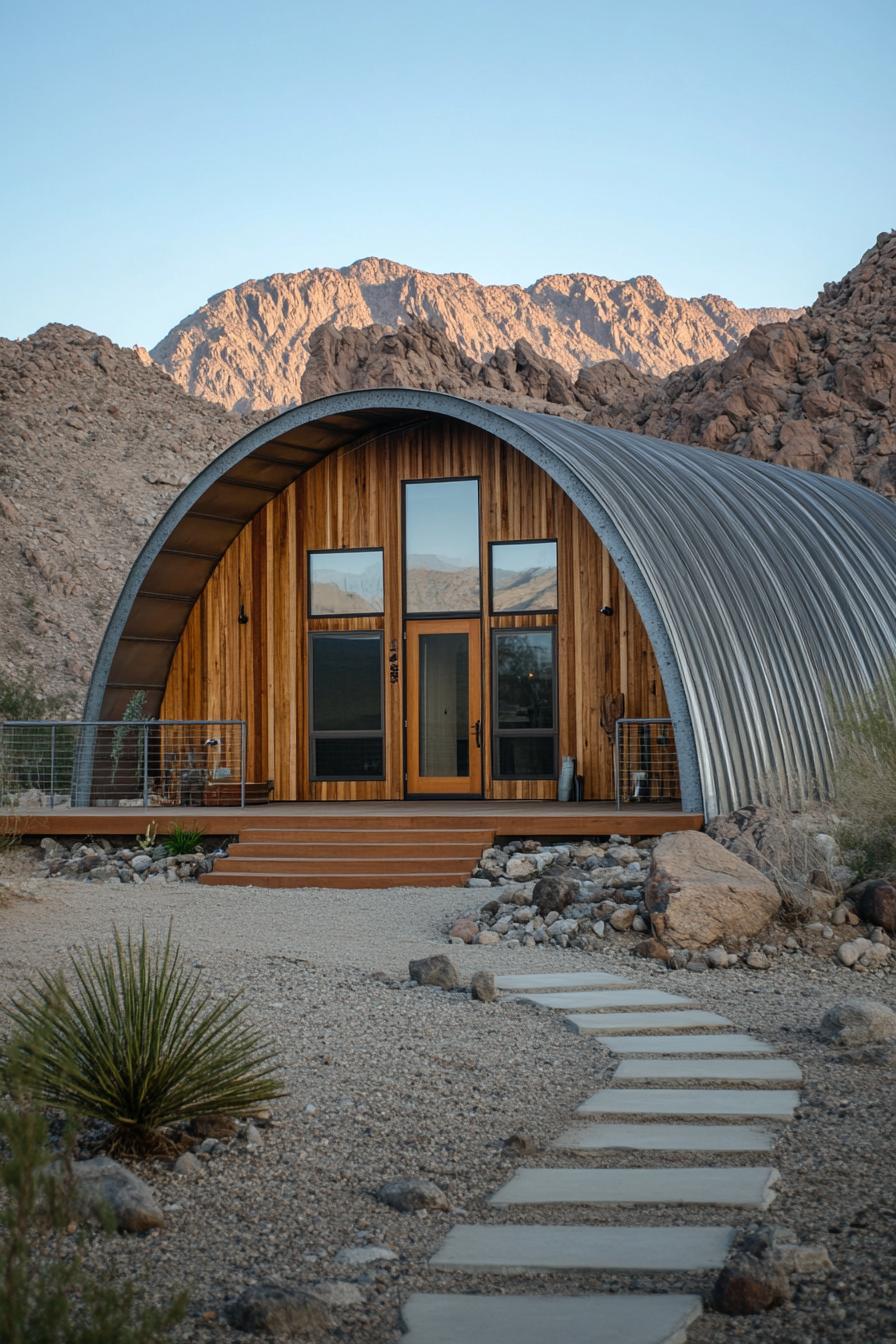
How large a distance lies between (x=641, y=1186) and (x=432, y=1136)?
3.20 ft

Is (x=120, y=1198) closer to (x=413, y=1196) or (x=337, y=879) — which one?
(x=413, y=1196)

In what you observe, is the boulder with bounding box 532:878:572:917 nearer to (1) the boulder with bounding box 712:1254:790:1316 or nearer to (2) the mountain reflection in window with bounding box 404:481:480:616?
(1) the boulder with bounding box 712:1254:790:1316

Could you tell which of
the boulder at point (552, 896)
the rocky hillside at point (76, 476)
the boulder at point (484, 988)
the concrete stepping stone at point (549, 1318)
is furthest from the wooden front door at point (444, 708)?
the rocky hillside at point (76, 476)

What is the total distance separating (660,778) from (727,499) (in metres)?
3.45

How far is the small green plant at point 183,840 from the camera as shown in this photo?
14.5 metres

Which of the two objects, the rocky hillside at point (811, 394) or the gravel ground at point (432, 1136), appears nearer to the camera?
the gravel ground at point (432, 1136)

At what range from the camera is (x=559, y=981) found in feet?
27.9

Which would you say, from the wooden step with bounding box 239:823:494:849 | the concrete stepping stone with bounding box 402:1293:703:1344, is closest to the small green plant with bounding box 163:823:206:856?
the wooden step with bounding box 239:823:494:849

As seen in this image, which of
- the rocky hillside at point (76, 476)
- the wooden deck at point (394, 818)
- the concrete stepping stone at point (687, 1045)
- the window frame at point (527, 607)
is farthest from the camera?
the rocky hillside at point (76, 476)

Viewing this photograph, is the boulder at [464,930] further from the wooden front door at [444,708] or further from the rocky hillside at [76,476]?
the rocky hillside at [76,476]

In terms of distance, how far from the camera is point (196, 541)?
59.3ft

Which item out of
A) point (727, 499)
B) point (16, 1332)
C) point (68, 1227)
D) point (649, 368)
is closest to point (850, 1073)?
point (68, 1227)

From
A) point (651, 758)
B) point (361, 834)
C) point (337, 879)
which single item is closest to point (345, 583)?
point (651, 758)

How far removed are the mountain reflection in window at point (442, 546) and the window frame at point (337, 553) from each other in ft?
1.08
